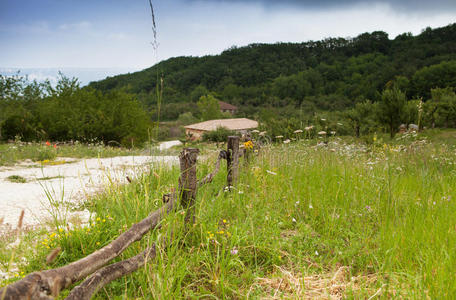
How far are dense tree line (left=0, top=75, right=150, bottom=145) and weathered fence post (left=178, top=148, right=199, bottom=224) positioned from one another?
52.5ft

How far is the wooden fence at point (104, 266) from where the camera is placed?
1033 mm

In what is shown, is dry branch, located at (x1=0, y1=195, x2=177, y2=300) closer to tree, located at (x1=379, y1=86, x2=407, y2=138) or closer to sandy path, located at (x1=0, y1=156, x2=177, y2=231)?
sandy path, located at (x1=0, y1=156, x2=177, y2=231)

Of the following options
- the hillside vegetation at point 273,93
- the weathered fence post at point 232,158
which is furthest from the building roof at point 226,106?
the weathered fence post at point 232,158

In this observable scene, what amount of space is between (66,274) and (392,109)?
19956 mm

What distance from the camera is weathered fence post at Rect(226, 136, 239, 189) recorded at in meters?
4.20

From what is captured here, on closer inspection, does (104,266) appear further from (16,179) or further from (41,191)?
(16,179)

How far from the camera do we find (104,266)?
6.48ft

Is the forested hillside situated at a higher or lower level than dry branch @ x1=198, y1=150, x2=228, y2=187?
higher

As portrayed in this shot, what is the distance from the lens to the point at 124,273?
1.77m

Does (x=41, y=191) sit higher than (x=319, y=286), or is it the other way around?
(x=319, y=286)

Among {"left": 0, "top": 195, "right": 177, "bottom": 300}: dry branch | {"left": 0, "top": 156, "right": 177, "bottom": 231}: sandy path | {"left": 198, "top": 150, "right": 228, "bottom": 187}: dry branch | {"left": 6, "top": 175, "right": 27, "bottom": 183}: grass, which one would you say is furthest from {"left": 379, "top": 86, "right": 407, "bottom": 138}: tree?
{"left": 0, "top": 195, "right": 177, "bottom": 300}: dry branch

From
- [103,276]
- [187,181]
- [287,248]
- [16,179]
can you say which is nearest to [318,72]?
[16,179]

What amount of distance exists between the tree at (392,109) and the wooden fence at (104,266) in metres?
17.7

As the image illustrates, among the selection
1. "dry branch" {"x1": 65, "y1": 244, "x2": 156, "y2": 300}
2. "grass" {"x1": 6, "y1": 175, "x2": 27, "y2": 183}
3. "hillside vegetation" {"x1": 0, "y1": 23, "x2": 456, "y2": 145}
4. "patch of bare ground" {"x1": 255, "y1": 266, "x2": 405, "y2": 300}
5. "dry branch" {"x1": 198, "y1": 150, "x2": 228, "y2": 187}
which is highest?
"hillside vegetation" {"x1": 0, "y1": 23, "x2": 456, "y2": 145}
